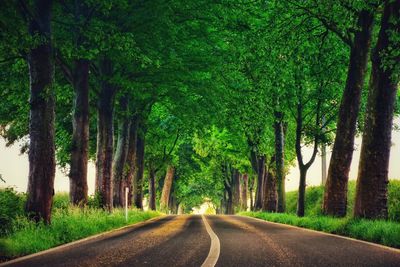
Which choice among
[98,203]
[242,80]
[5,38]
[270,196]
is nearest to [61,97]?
[98,203]

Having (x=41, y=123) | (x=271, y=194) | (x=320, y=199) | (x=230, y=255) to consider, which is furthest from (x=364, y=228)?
(x=320, y=199)

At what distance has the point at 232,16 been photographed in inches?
646

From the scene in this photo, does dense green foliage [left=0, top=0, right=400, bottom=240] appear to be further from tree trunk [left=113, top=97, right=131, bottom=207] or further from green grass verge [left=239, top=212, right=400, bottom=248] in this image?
green grass verge [left=239, top=212, right=400, bottom=248]

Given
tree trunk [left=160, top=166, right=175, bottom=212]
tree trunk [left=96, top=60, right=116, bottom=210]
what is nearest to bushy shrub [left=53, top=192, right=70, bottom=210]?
tree trunk [left=96, top=60, right=116, bottom=210]

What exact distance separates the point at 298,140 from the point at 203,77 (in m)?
5.83

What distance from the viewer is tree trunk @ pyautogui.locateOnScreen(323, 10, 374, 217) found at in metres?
14.7

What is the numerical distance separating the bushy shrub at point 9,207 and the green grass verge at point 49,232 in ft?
0.48

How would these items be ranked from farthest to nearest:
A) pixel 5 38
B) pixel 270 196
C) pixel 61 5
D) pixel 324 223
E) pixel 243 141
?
pixel 243 141 → pixel 270 196 → pixel 61 5 → pixel 324 223 → pixel 5 38

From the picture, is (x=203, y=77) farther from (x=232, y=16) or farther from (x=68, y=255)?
(x=68, y=255)

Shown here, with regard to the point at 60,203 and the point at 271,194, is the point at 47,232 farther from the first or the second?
the point at 271,194

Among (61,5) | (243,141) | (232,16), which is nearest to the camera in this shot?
(61,5)

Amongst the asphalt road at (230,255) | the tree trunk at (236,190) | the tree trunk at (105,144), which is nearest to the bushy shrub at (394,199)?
the asphalt road at (230,255)

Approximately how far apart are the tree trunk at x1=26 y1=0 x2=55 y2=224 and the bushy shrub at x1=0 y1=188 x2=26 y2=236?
16.7 inches

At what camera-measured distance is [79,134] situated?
16.8 meters
